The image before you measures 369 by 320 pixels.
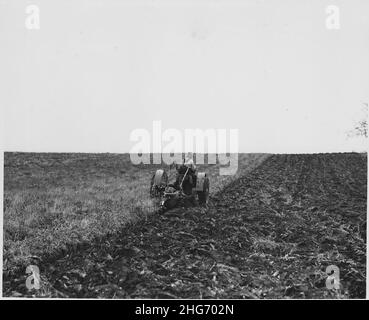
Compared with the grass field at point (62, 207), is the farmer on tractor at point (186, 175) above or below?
above

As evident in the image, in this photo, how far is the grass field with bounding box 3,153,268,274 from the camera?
687cm

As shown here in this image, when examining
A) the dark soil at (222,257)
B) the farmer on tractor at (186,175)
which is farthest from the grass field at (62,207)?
the farmer on tractor at (186,175)

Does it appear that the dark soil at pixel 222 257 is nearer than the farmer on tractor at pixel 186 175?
Yes

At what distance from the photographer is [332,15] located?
7363 millimetres

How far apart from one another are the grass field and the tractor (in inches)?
14.4

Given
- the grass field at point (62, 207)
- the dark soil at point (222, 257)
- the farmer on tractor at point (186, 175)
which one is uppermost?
the farmer on tractor at point (186, 175)

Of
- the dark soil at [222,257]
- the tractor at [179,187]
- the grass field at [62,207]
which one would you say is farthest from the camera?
the tractor at [179,187]

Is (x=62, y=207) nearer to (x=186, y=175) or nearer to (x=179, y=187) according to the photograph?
(x=179, y=187)

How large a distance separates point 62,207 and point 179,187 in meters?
2.76

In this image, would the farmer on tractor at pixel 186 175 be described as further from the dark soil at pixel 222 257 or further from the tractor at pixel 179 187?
the dark soil at pixel 222 257

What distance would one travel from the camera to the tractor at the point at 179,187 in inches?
379

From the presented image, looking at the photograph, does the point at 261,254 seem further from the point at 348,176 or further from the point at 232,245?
the point at 348,176

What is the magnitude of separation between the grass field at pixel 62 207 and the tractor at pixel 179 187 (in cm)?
36
